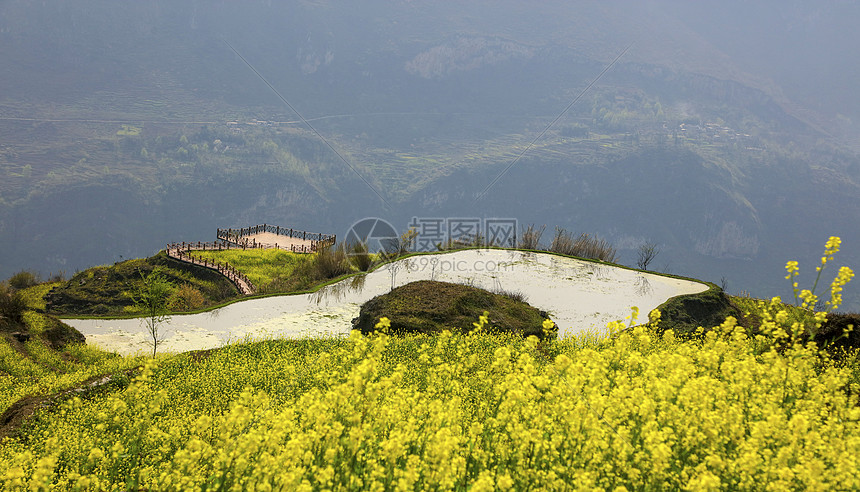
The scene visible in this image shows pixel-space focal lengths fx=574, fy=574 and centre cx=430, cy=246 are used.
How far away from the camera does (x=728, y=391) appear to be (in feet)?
25.5

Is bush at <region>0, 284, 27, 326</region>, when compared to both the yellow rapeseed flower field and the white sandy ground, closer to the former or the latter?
the white sandy ground

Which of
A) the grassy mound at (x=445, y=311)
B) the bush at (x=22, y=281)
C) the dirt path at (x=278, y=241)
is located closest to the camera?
the grassy mound at (x=445, y=311)

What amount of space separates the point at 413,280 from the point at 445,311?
4.10m

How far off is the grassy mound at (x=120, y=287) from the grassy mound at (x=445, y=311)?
569 inches

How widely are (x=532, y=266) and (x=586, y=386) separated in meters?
14.9

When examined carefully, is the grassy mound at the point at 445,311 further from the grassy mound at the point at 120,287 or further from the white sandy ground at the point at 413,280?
the grassy mound at the point at 120,287

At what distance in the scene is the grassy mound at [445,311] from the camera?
1533 cm

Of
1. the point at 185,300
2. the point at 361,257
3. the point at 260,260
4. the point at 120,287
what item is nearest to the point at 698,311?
the point at 361,257

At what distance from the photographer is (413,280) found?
787 inches

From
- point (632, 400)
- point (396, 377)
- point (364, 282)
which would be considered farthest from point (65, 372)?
point (632, 400)

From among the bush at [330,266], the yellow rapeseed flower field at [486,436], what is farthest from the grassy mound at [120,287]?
the yellow rapeseed flower field at [486,436]

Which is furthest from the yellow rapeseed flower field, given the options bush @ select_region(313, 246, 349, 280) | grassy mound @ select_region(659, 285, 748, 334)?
bush @ select_region(313, 246, 349, 280)

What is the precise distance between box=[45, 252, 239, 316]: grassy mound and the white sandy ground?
1038 centimetres

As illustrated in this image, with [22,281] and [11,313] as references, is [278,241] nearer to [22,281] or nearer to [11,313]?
[22,281]
